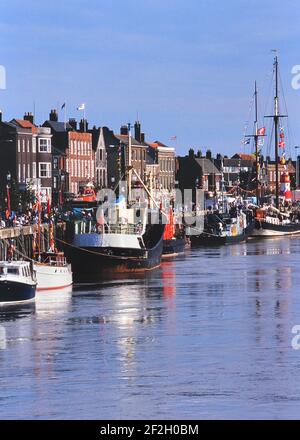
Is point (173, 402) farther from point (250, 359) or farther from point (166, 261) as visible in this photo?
point (166, 261)

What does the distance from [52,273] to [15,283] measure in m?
9.55

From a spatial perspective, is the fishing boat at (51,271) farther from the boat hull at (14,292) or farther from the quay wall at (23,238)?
the boat hull at (14,292)

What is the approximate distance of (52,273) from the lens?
256ft

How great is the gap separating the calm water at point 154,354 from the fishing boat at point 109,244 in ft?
24.8

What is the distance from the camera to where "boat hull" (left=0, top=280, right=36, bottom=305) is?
68.2m

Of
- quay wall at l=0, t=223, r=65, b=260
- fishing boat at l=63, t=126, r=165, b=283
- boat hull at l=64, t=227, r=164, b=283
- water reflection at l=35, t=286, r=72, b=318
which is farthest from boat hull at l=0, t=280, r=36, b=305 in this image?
boat hull at l=64, t=227, r=164, b=283

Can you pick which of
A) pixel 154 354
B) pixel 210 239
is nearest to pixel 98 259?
pixel 154 354

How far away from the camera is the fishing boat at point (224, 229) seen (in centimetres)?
14312

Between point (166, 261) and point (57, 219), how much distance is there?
938 centimetres

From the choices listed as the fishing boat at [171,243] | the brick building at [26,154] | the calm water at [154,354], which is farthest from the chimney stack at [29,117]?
the calm water at [154,354]

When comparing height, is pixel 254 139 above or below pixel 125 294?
above

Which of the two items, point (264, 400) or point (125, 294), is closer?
point (264, 400)

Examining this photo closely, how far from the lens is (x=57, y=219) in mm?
105688
